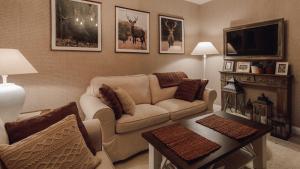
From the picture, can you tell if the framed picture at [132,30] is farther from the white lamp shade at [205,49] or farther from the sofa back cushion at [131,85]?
the white lamp shade at [205,49]

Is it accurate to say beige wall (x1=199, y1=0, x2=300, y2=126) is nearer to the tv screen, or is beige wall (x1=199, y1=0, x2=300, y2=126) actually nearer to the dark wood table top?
the tv screen

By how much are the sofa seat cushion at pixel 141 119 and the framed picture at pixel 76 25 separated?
1378 mm

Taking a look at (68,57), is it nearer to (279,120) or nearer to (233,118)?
(233,118)

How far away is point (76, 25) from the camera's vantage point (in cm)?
263

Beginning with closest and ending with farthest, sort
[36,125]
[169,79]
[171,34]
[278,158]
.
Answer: [36,125]
[278,158]
[169,79]
[171,34]

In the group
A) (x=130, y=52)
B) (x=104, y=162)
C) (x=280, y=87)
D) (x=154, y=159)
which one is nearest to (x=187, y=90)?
(x=130, y=52)

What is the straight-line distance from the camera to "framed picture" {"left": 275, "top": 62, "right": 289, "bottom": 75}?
261 cm

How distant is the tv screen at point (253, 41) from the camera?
2789mm

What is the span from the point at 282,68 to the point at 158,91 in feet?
6.45

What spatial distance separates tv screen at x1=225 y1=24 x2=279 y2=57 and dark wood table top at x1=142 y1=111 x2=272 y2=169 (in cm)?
174

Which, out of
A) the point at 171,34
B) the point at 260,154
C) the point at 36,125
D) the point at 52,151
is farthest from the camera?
the point at 171,34

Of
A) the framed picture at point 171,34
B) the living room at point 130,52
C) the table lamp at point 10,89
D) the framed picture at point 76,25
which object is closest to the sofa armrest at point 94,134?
the living room at point 130,52

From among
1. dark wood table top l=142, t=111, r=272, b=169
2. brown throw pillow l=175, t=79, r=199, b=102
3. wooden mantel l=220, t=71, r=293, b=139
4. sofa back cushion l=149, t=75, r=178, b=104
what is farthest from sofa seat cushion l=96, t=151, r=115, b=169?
wooden mantel l=220, t=71, r=293, b=139

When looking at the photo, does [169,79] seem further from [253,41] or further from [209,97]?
[253,41]
